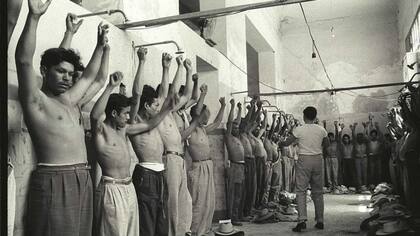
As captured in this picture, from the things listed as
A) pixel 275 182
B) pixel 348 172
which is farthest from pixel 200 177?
pixel 348 172

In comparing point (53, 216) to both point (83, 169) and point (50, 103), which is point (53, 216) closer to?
point (83, 169)

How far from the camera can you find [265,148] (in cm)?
894

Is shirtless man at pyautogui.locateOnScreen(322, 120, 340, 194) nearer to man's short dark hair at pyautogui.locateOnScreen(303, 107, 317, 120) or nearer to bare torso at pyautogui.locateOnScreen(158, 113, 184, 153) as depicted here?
man's short dark hair at pyautogui.locateOnScreen(303, 107, 317, 120)

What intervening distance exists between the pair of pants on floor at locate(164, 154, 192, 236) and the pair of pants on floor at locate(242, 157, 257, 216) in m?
2.59

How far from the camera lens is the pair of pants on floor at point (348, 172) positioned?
13.1m

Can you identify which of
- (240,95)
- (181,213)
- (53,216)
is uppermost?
(240,95)

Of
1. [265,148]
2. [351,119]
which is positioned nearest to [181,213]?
[265,148]

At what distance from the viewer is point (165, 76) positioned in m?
4.39

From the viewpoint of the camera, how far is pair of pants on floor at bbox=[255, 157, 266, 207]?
26.0ft

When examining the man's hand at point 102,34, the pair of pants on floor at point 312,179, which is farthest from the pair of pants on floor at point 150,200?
the pair of pants on floor at point 312,179

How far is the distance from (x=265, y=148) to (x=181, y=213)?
14.6 ft

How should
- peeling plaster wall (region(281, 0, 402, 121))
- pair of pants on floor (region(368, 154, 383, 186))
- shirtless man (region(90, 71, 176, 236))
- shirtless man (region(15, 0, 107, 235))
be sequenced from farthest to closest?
peeling plaster wall (region(281, 0, 402, 121)) → pair of pants on floor (region(368, 154, 383, 186)) → shirtless man (region(90, 71, 176, 236)) → shirtless man (region(15, 0, 107, 235))

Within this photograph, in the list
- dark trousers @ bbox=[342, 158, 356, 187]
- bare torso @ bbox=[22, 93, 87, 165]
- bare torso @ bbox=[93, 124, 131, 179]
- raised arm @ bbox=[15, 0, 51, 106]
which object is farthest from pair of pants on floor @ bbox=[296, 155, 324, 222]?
dark trousers @ bbox=[342, 158, 356, 187]

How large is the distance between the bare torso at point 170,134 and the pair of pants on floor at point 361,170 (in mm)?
9326
